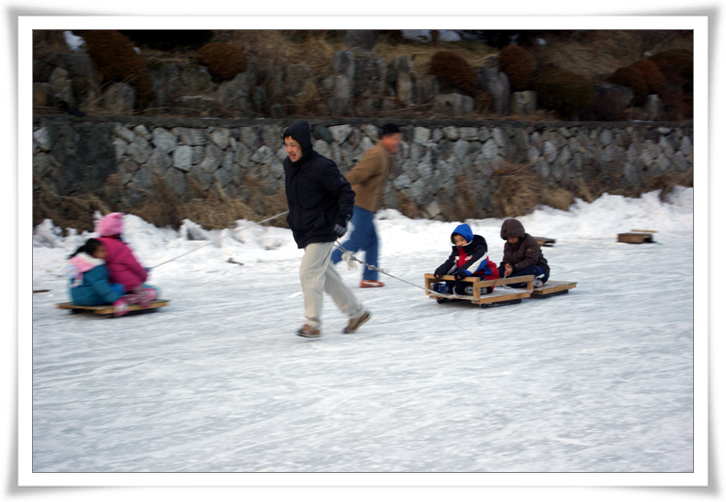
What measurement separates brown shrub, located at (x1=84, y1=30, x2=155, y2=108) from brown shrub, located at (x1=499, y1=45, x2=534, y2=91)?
7.75 m

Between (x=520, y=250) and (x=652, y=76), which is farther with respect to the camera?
(x=652, y=76)

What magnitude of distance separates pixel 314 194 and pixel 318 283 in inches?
25.3

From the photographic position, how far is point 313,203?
15.4 ft

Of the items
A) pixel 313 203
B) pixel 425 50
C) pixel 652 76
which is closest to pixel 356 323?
pixel 313 203

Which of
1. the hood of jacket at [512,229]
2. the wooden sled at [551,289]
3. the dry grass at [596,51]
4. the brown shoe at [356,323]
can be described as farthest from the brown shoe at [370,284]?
the dry grass at [596,51]

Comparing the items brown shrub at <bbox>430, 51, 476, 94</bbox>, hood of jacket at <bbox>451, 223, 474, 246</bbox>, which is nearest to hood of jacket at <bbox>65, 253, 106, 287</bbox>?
hood of jacket at <bbox>451, 223, 474, 246</bbox>

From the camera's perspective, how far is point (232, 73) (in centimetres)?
1270

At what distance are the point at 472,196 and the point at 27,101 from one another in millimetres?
10387

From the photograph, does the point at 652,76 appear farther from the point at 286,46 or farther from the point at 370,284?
the point at 370,284

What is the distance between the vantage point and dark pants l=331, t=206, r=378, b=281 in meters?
7.18

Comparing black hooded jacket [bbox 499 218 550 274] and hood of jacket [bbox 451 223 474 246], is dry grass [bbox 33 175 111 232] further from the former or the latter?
black hooded jacket [bbox 499 218 550 274]

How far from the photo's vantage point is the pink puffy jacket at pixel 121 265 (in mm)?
5934
